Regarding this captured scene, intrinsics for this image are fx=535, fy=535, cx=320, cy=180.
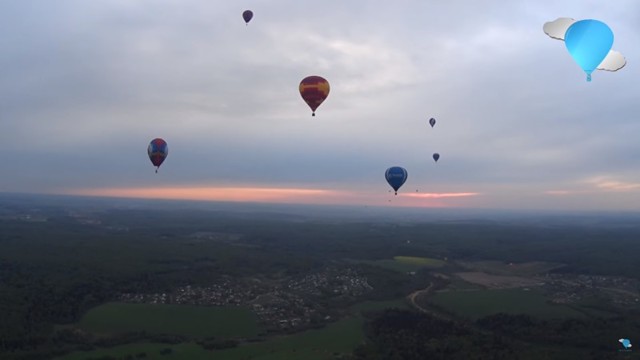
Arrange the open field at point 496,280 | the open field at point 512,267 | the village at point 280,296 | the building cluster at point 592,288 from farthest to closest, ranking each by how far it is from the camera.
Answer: the open field at point 512,267
the open field at point 496,280
the building cluster at point 592,288
the village at point 280,296

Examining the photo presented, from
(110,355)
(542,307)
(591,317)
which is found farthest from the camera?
(542,307)

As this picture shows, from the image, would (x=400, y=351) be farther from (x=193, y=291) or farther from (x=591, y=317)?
(x=193, y=291)

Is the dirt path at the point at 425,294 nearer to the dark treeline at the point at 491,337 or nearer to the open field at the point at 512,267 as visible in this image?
the dark treeline at the point at 491,337

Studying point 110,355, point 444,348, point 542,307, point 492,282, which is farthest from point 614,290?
point 110,355

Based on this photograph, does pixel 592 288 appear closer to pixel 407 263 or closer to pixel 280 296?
pixel 407 263

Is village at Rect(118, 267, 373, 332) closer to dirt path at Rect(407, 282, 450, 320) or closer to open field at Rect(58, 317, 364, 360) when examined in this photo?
open field at Rect(58, 317, 364, 360)

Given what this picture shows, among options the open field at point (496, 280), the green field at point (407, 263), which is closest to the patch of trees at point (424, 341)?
the open field at point (496, 280)

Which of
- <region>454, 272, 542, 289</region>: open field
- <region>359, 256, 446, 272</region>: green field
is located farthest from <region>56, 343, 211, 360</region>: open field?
<region>359, 256, 446, 272</region>: green field
